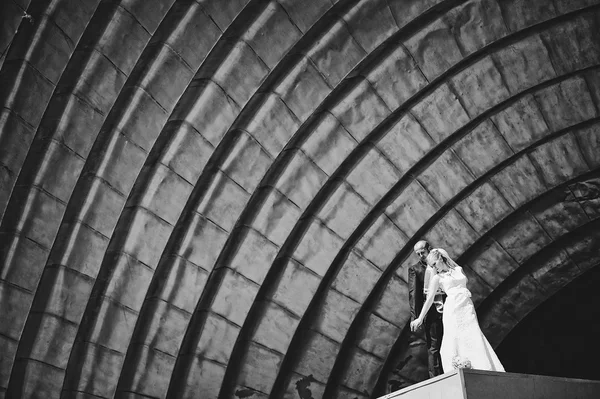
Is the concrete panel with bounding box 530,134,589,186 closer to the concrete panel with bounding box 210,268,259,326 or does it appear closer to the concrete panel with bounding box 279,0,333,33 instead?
the concrete panel with bounding box 279,0,333,33

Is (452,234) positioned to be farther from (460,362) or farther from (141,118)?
(141,118)

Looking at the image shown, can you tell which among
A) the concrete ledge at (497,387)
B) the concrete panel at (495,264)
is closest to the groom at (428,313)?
the concrete ledge at (497,387)

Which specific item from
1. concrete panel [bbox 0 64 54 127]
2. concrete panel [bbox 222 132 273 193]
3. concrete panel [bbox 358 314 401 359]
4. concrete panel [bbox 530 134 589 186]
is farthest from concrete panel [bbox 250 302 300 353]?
concrete panel [bbox 530 134 589 186]

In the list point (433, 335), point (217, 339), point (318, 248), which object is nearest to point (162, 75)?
point (318, 248)

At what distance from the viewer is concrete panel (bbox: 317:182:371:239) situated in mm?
10180

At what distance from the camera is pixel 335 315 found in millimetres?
10203

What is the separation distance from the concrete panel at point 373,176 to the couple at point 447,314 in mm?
2383

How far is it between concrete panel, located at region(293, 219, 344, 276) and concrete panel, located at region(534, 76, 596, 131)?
13.4 ft

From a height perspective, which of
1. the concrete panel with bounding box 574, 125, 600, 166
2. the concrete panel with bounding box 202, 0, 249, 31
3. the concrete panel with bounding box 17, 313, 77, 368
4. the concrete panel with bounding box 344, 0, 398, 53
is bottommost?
the concrete panel with bounding box 17, 313, 77, 368

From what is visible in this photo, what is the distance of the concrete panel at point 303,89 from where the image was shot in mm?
9609

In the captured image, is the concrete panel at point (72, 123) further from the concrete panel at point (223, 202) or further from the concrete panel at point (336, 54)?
the concrete panel at point (336, 54)

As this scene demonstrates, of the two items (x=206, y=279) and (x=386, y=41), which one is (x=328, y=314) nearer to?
(x=206, y=279)

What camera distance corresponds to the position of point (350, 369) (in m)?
10.3

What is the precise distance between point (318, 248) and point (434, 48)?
3.64 metres
